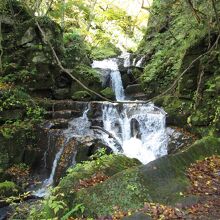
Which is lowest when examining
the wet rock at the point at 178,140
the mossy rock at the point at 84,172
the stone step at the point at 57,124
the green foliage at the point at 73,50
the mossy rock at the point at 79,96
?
the wet rock at the point at 178,140

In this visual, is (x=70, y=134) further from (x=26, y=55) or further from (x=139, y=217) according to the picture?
(x=139, y=217)

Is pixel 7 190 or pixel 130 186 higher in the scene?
pixel 130 186

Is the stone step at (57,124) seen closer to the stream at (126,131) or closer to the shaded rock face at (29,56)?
the stream at (126,131)

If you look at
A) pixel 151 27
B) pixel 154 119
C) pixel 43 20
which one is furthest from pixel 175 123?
pixel 151 27

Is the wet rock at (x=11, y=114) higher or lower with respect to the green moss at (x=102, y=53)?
lower

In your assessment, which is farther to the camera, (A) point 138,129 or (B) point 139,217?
(A) point 138,129

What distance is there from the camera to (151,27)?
21.9 m

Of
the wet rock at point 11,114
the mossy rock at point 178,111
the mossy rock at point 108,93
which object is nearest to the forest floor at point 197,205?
the mossy rock at point 178,111

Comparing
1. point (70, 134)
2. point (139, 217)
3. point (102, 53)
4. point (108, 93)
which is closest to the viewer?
point (139, 217)

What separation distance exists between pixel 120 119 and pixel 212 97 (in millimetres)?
3857

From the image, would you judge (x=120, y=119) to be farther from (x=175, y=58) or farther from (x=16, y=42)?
(x=16, y=42)

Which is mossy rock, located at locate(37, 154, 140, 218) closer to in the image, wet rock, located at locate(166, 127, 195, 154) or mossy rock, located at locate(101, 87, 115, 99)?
wet rock, located at locate(166, 127, 195, 154)

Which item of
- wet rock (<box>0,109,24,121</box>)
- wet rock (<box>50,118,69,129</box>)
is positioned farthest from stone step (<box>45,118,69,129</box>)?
wet rock (<box>0,109,24,121</box>)

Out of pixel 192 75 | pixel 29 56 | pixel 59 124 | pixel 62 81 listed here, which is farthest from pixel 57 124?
pixel 192 75
